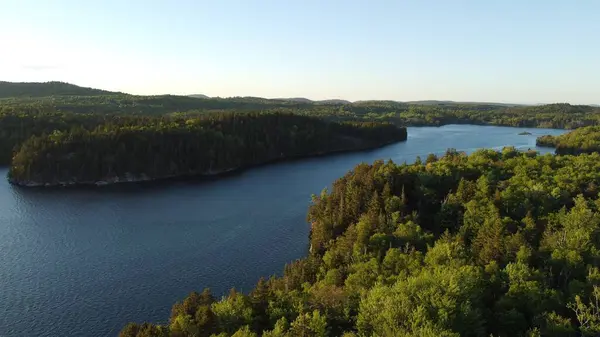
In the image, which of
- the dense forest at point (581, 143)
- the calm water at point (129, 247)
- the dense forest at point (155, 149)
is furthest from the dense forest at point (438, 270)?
the dense forest at point (581, 143)

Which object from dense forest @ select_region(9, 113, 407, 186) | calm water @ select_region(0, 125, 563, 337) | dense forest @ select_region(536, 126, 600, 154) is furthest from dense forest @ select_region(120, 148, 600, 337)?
dense forest @ select_region(536, 126, 600, 154)

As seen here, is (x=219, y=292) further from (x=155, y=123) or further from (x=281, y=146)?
(x=281, y=146)

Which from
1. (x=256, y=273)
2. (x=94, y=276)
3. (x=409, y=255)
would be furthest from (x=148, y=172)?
(x=409, y=255)

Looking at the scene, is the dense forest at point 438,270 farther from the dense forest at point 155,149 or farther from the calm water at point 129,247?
the dense forest at point 155,149

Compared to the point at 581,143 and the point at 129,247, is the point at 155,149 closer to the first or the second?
the point at 129,247

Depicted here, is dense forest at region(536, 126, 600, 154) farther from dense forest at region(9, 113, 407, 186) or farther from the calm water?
dense forest at region(9, 113, 407, 186)
